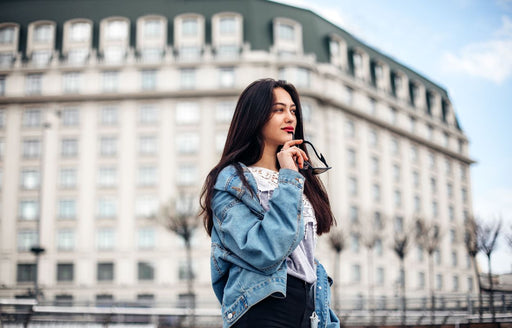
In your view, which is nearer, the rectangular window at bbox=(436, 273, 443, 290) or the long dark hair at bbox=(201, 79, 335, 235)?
the long dark hair at bbox=(201, 79, 335, 235)

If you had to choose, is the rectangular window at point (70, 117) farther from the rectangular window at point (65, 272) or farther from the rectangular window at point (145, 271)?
the rectangular window at point (145, 271)

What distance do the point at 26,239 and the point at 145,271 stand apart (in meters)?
9.54

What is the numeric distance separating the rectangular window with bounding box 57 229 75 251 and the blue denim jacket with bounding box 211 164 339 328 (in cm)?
4323

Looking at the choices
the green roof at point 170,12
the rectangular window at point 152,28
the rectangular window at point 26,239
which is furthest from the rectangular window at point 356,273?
the rectangular window at point 26,239

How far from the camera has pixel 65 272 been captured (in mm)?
42469

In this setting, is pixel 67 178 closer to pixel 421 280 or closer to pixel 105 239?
pixel 105 239

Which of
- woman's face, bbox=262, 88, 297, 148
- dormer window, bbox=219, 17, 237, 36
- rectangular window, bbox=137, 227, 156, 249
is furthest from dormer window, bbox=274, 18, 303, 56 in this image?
woman's face, bbox=262, 88, 297, 148

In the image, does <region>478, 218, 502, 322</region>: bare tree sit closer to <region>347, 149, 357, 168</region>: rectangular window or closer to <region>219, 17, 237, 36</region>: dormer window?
<region>347, 149, 357, 168</region>: rectangular window

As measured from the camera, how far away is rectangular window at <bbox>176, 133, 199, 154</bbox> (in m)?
44.2

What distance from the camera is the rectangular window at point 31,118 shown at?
45656 millimetres

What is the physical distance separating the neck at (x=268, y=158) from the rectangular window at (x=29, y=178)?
45.4m

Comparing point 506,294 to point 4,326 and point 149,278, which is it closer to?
point 4,326

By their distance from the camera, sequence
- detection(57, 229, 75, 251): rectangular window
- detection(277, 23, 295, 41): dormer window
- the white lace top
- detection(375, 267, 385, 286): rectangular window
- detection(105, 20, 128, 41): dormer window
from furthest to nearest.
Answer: detection(375, 267, 385, 286): rectangular window
detection(277, 23, 295, 41): dormer window
detection(105, 20, 128, 41): dormer window
detection(57, 229, 75, 251): rectangular window
the white lace top

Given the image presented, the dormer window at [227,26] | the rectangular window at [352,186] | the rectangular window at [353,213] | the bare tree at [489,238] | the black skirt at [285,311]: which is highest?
the dormer window at [227,26]
